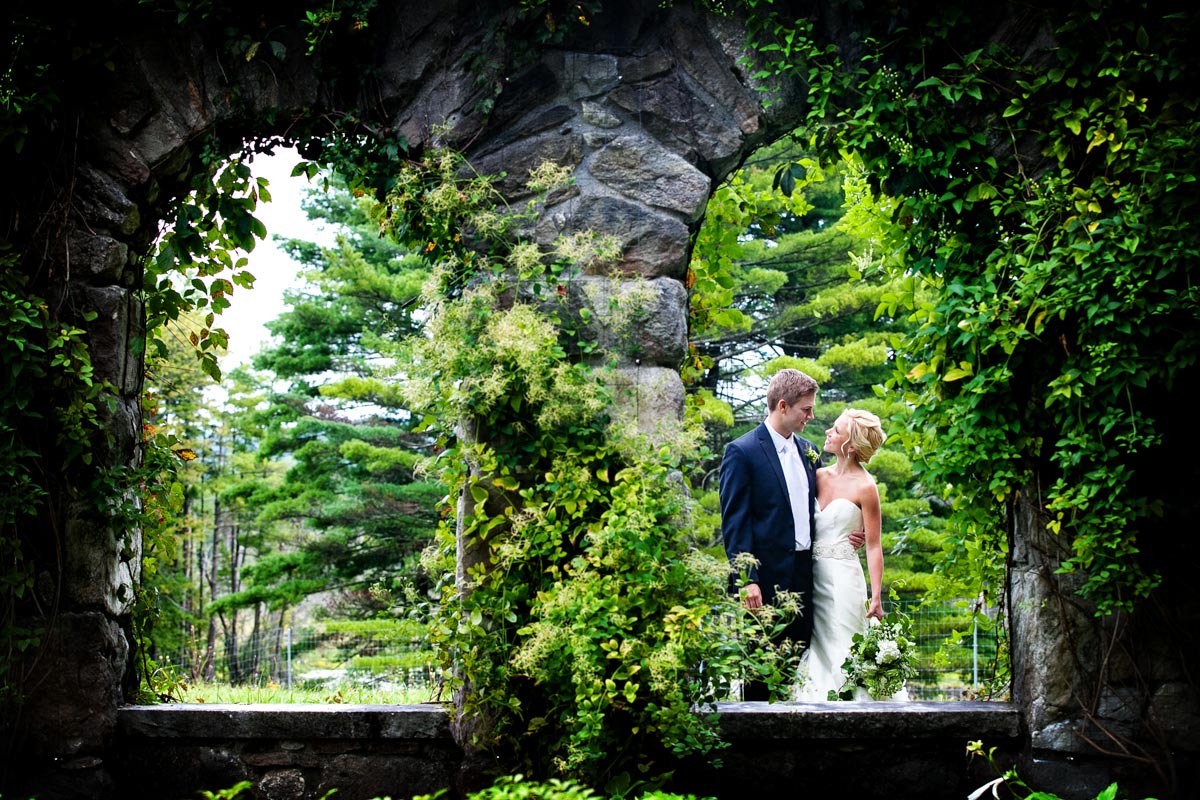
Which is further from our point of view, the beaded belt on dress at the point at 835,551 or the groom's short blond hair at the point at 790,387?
the beaded belt on dress at the point at 835,551

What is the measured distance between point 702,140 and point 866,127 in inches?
21.0

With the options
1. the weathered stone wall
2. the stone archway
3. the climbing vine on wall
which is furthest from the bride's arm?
the stone archway

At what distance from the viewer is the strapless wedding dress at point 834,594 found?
4.25 metres

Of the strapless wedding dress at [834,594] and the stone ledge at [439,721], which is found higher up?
the strapless wedding dress at [834,594]

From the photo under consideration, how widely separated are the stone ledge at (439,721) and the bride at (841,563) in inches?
42.0

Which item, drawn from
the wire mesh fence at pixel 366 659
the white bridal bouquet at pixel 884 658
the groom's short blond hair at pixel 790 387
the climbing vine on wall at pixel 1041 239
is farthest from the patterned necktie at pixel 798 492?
the wire mesh fence at pixel 366 659

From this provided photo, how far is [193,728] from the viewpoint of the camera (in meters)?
3.33

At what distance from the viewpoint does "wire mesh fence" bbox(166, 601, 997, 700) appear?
8688 mm

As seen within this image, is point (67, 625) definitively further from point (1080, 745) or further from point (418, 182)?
point (1080, 745)

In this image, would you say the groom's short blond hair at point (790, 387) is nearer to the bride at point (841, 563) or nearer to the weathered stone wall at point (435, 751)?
the bride at point (841, 563)

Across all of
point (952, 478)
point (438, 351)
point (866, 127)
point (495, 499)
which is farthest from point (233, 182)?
point (952, 478)

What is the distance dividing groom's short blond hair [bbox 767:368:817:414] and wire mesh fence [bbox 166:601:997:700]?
170 inches

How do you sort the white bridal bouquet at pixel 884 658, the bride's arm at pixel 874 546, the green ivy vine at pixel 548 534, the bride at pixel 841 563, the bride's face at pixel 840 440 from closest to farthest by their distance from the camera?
1. the green ivy vine at pixel 548 534
2. the white bridal bouquet at pixel 884 658
3. the bride's arm at pixel 874 546
4. the bride at pixel 841 563
5. the bride's face at pixel 840 440

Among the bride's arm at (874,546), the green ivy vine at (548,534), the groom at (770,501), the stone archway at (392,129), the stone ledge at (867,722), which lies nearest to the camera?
the green ivy vine at (548,534)
